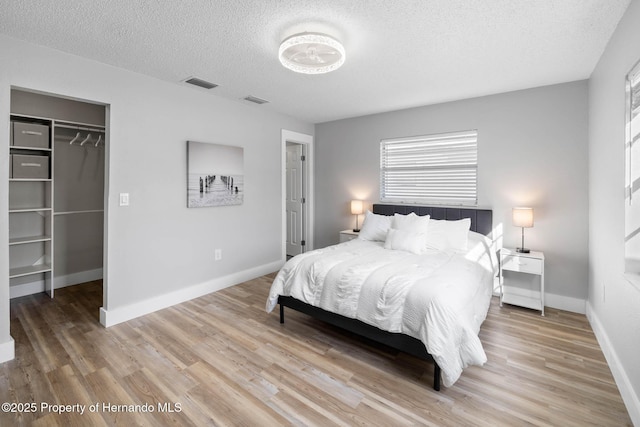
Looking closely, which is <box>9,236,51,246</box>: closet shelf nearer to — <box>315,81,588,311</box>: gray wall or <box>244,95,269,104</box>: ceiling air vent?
<box>244,95,269,104</box>: ceiling air vent

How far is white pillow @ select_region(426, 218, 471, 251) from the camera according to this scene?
11.1 feet

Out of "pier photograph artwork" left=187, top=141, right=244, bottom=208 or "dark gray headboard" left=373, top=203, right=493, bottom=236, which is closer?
"pier photograph artwork" left=187, top=141, right=244, bottom=208

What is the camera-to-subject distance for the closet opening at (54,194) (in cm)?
335

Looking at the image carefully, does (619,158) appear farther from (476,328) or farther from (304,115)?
(304,115)

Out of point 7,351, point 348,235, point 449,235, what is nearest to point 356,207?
point 348,235

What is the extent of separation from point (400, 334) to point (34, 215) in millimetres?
4371

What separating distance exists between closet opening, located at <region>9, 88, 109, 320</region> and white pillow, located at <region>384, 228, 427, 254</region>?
311 centimetres

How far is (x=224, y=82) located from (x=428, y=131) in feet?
8.89

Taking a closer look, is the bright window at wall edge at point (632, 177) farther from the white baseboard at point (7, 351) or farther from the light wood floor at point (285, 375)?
the white baseboard at point (7, 351)

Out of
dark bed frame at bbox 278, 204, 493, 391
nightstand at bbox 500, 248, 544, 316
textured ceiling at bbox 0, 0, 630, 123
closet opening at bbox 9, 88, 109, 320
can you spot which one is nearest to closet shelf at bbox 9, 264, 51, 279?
closet opening at bbox 9, 88, 109, 320

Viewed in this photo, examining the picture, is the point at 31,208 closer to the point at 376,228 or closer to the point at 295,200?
the point at 295,200

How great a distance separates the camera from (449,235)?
3.45 m

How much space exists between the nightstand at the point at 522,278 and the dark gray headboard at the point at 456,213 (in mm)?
361

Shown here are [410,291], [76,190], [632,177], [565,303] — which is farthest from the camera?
[76,190]
